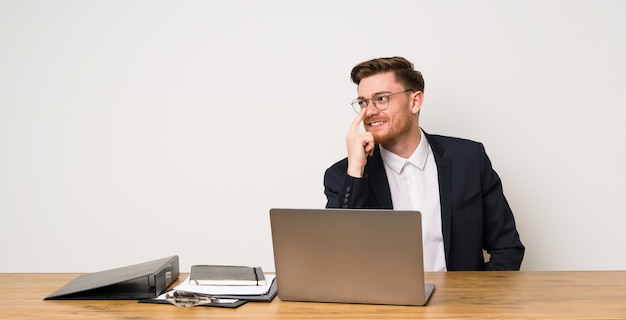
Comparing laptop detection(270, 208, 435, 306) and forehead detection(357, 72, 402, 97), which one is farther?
forehead detection(357, 72, 402, 97)

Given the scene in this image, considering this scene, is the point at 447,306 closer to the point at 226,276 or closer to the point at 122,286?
the point at 226,276

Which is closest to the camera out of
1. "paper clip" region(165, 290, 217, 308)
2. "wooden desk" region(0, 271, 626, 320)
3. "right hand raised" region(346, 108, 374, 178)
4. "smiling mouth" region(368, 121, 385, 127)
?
"wooden desk" region(0, 271, 626, 320)

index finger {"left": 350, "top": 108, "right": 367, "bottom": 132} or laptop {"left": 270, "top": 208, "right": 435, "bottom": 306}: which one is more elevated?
index finger {"left": 350, "top": 108, "right": 367, "bottom": 132}

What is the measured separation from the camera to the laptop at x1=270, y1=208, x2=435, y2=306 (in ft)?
5.84

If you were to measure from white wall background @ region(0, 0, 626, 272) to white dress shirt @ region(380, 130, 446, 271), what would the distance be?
1.92 ft

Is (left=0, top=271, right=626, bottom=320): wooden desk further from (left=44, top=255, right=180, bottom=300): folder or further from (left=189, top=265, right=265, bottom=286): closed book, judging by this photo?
(left=189, top=265, right=265, bottom=286): closed book

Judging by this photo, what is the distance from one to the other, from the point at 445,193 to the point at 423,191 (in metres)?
0.10

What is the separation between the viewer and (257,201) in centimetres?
367

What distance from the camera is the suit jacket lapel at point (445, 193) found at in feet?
9.50

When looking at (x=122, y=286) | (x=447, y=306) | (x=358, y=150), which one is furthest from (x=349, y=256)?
(x=358, y=150)

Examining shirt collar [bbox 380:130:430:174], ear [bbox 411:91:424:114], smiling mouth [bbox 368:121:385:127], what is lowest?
shirt collar [bbox 380:130:430:174]

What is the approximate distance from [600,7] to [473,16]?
61cm

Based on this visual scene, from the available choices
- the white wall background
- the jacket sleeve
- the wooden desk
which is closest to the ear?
the jacket sleeve

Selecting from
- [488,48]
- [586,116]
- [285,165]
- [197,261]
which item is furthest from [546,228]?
[197,261]
